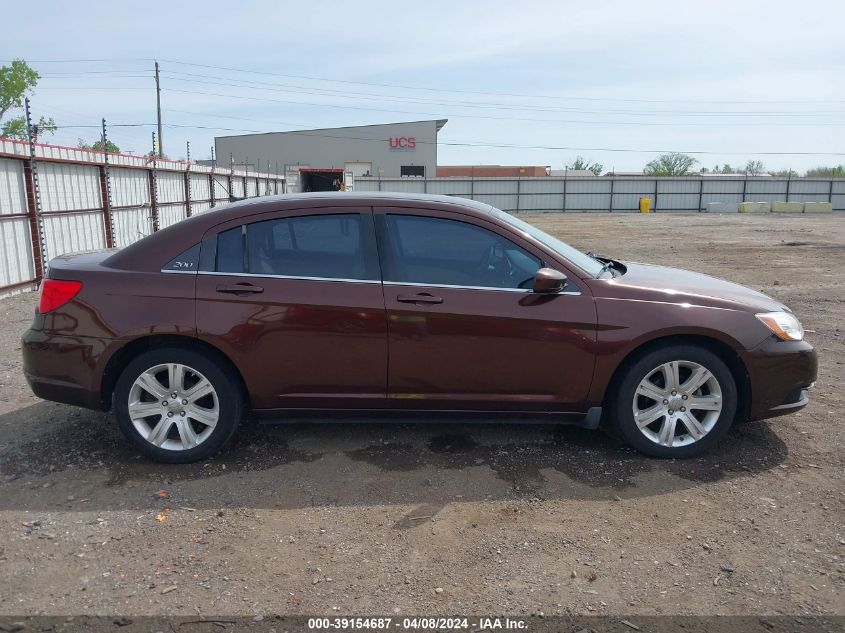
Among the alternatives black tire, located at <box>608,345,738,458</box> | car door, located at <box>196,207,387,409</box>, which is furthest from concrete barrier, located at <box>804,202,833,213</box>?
car door, located at <box>196,207,387,409</box>

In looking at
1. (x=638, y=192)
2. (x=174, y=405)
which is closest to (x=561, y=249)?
(x=174, y=405)

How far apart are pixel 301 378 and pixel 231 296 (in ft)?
2.14

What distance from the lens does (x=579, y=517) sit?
3488 millimetres

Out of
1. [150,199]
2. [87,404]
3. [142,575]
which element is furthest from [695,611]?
[150,199]

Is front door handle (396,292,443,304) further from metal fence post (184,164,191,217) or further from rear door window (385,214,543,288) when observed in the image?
metal fence post (184,164,191,217)

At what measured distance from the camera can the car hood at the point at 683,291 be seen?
13.4ft

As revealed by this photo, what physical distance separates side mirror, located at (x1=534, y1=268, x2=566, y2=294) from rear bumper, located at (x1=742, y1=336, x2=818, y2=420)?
124 cm

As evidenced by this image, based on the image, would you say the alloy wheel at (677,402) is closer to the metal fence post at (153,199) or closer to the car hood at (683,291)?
the car hood at (683,291)

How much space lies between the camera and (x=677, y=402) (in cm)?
412

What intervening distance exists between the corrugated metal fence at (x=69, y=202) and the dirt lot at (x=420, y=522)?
257 inches

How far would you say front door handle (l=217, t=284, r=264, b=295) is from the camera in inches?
157

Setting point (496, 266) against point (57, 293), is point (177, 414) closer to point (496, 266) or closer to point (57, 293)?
point (57, 293)

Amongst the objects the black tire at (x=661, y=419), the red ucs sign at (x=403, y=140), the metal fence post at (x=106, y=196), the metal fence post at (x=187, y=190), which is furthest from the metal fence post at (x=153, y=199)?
the red ucs sign at (x=403, y=140)

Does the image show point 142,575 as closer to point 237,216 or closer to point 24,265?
point 237,216
